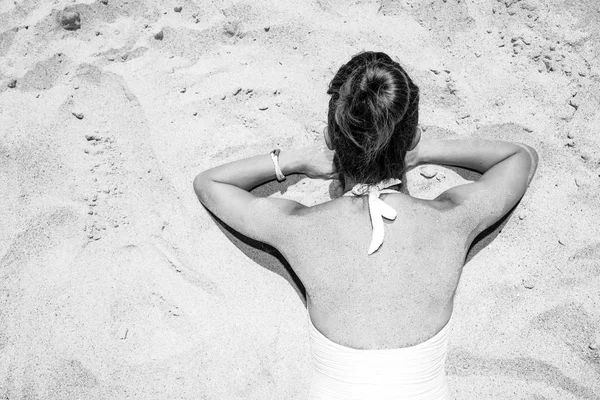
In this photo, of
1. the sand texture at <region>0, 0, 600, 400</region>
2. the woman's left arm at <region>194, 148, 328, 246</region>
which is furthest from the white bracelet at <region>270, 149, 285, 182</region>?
the sand texture at <region>0, 0, 600, 400</region>

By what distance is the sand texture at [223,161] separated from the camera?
264 centimetres

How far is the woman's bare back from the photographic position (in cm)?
213

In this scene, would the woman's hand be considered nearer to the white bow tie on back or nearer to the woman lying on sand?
the woman lying on sand

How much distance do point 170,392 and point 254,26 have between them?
6.25ft

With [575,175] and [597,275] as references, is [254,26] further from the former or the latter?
[597,275]

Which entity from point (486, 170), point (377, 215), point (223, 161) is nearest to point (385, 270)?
point (377, 215)

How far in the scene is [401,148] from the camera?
2139 mm

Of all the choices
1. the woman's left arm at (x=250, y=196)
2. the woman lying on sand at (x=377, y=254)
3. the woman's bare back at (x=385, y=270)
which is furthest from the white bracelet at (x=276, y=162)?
the woman's bare back at (x=385, y=270)

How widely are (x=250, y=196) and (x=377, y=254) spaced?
70 cm

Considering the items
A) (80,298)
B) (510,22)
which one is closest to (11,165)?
(80,298)

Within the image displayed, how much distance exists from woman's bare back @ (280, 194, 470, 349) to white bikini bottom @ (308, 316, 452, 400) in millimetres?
37

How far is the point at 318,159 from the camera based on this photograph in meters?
2.63

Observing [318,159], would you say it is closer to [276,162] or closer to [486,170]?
[276,162]

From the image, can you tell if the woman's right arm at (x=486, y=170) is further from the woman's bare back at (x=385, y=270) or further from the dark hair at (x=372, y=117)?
the dark hair at (x=372, y=117)
